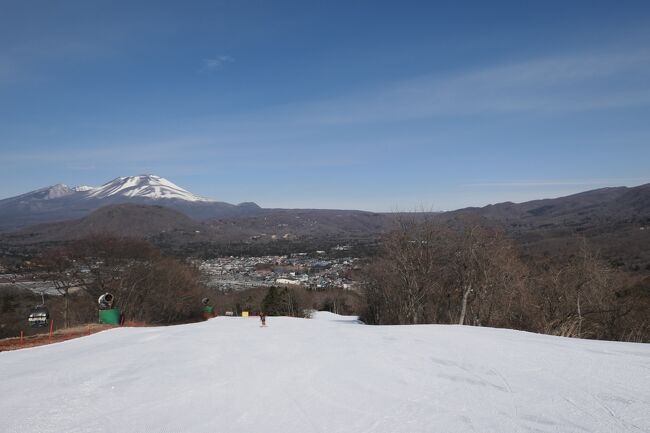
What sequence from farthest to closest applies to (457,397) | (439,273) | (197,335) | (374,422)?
1. (439,273)
2. (197,335)
3. (457,397)
4. (374,422)

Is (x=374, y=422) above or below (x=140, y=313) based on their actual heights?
above

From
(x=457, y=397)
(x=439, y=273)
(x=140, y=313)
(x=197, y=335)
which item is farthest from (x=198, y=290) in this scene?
(x=457, y=397)

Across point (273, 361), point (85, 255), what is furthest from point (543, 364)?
point (85, 255)

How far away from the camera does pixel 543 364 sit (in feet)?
34.0

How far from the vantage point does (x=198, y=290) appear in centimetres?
5369

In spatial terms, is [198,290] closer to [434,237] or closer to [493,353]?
[434,237]

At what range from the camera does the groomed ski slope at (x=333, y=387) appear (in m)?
6.93

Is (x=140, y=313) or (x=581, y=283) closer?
(x=581, y=283)

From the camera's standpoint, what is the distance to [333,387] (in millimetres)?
8773

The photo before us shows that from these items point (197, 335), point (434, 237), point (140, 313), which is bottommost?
point (140, 313)

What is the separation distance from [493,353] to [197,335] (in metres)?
10.2

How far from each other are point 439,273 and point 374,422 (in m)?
26.8

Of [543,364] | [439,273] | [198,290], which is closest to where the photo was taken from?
[543,364]

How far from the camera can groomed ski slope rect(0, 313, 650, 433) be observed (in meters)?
6.93
